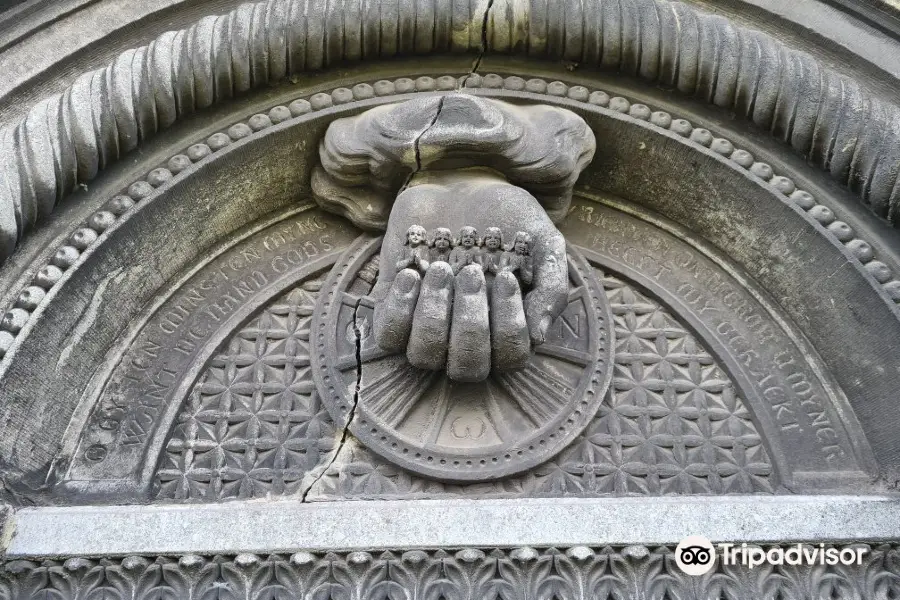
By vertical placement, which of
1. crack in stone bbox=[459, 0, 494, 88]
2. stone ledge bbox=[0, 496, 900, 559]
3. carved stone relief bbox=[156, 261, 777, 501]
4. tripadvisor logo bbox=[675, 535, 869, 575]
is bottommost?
tripadvisor logo bbox=[675, 535, 869, 575]

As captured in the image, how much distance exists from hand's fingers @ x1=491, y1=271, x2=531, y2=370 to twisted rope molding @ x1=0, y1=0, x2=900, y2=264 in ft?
4.22

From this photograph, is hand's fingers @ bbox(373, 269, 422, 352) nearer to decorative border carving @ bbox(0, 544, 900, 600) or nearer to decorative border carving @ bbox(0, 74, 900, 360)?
decorative border carving @ bbox(0, 544, 900, 600)

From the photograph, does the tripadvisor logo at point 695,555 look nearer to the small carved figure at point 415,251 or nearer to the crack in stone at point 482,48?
the small carved figure at point 415,251

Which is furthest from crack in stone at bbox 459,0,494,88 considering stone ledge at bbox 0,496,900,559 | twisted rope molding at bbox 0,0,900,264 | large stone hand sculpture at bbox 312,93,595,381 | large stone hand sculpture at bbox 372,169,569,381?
stone ledge at bbox 0,496,900,559

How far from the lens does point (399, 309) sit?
3520 mm

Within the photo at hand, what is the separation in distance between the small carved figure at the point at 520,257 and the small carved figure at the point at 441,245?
23cm

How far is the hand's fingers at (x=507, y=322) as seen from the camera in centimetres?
351

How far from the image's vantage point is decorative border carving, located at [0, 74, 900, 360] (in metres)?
3.57

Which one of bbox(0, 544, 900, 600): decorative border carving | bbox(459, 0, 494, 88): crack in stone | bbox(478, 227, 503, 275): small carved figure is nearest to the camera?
bbox(0, 544, 900, 600): decorative border carving

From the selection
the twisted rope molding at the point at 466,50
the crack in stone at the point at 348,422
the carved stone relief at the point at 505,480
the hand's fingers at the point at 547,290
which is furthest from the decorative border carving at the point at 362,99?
the crack in stone at the point at 348,422

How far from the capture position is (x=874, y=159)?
3773 millimetres

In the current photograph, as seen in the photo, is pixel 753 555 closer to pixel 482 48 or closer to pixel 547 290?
pixel 547 290

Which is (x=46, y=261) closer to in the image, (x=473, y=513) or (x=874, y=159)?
(x=473, y=513)

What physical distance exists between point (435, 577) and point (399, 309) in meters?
0.99
